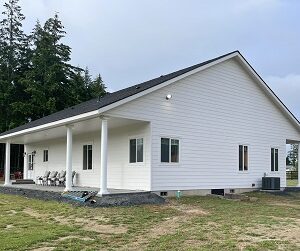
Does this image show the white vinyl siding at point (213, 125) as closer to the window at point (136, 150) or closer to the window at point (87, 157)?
the window at point (136, 150)

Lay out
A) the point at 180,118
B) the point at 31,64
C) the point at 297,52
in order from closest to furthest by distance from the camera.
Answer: the point at 180,118
the point at 297,52
the point at 31,64

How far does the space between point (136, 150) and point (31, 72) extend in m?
23.8

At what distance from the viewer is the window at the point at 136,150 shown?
52.1 feet

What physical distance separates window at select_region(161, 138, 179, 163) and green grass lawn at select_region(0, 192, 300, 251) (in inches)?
86.5

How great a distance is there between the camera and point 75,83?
137 ft

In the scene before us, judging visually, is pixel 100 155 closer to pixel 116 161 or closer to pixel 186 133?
pixel 116 161

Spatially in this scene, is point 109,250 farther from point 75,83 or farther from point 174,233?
point 75,83

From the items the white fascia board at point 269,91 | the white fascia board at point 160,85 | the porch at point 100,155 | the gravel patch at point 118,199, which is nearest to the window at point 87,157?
the porch at point 100,155

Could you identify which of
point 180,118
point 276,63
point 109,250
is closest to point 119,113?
point 180,118

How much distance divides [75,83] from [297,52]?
72.6 ft

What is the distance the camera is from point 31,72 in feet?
122

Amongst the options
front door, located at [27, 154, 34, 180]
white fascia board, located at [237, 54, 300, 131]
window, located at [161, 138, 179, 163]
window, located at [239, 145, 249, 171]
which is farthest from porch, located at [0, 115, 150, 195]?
white fascia board, located at [237, 54, 300, 131]

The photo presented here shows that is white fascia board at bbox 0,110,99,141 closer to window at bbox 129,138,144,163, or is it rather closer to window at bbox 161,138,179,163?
window at bbox 129,138,144,163

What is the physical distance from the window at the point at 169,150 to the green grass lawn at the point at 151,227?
2198mm
